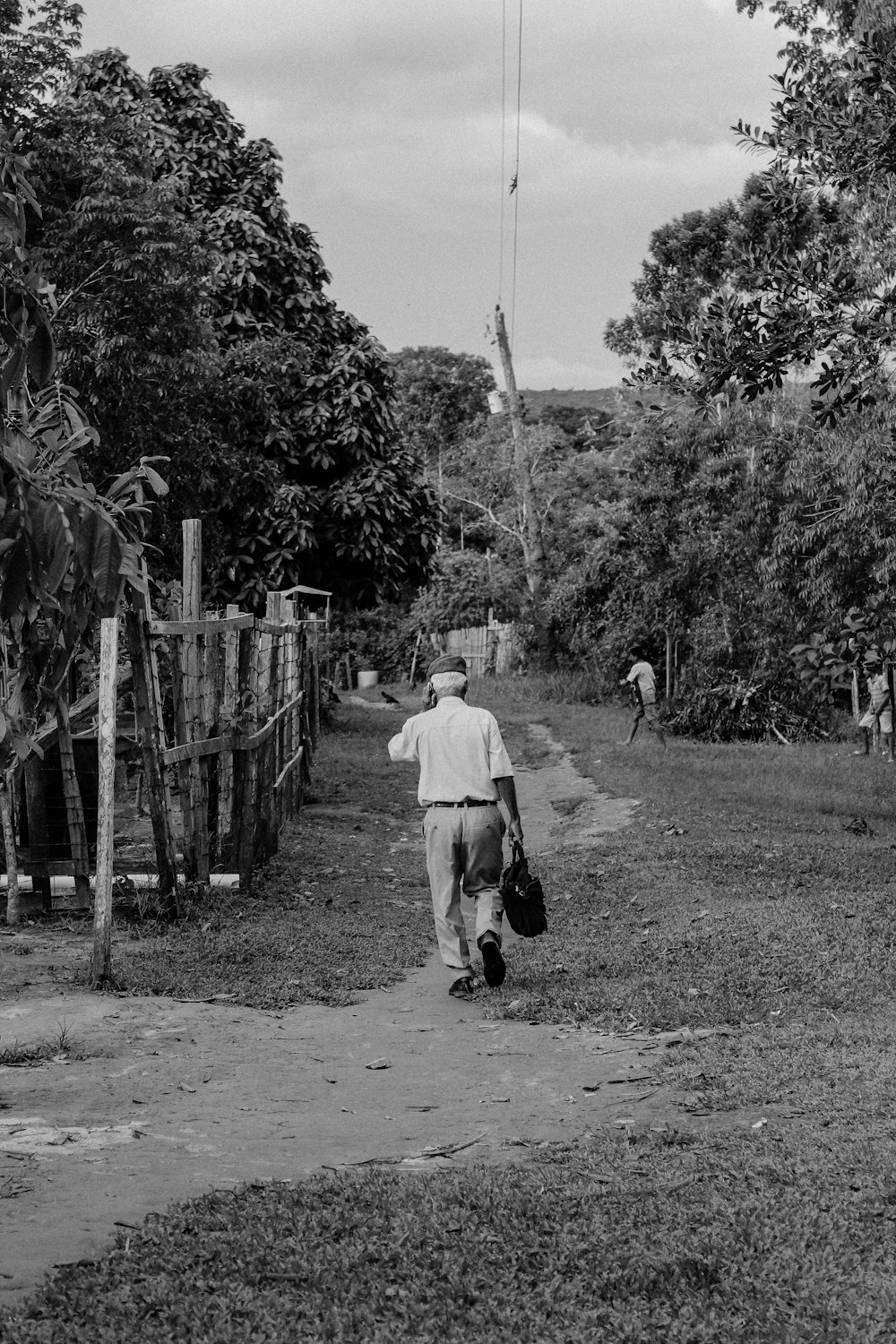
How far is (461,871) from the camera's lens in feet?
25.0

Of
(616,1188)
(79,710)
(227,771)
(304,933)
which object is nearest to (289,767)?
(227,771)

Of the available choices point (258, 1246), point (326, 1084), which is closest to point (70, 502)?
point (258, 1246)

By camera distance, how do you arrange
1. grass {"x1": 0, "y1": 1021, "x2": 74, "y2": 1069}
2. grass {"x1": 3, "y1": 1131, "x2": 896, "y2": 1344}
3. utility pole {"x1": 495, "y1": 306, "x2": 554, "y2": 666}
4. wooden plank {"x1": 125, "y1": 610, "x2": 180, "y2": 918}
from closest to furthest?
grass {"x1": 3, "y1": 1131, "x2": 896, "y2": 1344} → grass {"x1": 0, "y1": 1021, "x2": 74, "y2": 1069} → wooden plank {"x1": 125, "y1": 610, "x2": 180, "y2": 918} → utility pole {"x1": 495, "y1": 306, "x2": 554, "y2": 666}

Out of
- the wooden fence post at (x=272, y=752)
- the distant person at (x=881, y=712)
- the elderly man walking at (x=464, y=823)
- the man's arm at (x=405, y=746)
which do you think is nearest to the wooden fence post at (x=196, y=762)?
the wooden fence post at (x=272, y=752)

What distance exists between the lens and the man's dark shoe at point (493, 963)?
24.5 feet

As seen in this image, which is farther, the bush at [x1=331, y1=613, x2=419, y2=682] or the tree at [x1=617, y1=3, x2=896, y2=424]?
the bush at [x1=331, y1=613, x2=419, y2=682]

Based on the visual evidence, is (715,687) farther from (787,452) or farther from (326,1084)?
(326,1084)

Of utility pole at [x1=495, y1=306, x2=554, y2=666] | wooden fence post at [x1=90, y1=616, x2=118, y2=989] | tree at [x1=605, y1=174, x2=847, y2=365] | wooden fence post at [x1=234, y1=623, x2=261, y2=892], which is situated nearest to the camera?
wooden fence post at [x1=90, y1=616, x2=118, y2=989]

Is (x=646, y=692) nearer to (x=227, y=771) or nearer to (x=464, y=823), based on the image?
(x=227, y=771)

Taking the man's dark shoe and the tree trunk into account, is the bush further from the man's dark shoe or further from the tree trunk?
the man's dark shoe

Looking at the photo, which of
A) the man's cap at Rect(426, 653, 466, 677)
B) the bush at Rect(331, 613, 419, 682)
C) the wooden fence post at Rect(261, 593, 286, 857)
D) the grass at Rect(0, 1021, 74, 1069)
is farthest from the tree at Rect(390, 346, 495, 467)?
the grass at Rect(0, 1021, 74, 1069)

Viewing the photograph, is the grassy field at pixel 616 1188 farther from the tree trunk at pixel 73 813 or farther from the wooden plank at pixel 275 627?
the wooden plank at pixel 275 627

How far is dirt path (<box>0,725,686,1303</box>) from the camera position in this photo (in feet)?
14.7

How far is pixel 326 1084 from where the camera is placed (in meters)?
5.90
